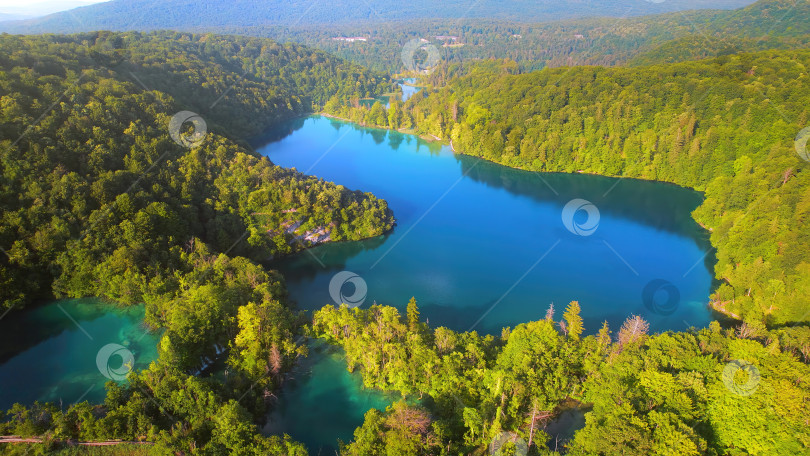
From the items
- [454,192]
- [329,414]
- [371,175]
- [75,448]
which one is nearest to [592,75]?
[454,192]

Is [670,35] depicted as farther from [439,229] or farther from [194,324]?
[194,324]

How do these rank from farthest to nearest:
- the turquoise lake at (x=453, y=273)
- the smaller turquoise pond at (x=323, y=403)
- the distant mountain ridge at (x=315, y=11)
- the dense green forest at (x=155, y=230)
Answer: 1. the distant mountain ridge at (x=315, y=11)
2. the turquoise lake at (x=453, y=273)
3. the smaller turquoise pond at (x=323, y=403)
4. the dense green forest at (x=155, y=230)

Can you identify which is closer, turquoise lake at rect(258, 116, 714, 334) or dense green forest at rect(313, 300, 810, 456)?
dense green forest at rect(313, 300, 810, 456)

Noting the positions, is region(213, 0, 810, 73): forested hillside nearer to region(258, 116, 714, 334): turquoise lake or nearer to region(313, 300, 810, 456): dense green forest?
region(258, 116, 714, 334): turquoise lake

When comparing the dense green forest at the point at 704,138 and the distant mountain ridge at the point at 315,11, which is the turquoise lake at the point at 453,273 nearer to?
the dense green forest at the point at 704,138

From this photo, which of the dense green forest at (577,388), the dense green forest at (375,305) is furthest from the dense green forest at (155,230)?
the dense green forest at (577,388)

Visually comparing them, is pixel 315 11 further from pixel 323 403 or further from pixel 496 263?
pixel 323 403

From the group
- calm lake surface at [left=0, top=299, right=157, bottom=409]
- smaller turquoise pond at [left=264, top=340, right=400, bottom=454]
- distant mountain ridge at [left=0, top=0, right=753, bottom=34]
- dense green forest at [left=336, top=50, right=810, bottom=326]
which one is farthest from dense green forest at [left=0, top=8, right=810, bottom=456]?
distant mountain ridge at [left=0, top=0, right=753, bottom=34]
